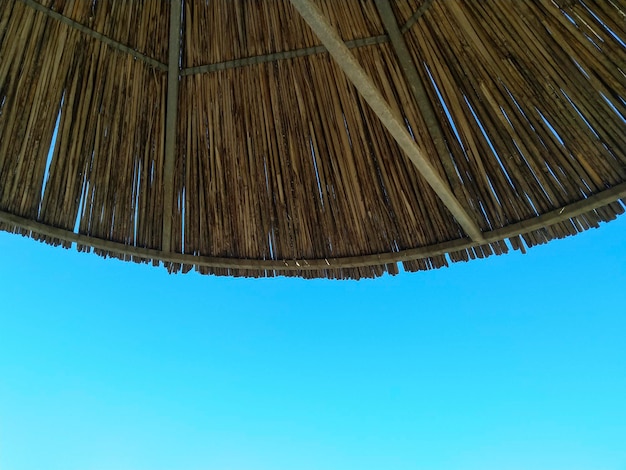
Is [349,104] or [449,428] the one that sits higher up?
[349,104]

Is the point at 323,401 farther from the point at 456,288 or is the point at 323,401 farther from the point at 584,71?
the point at 584,71

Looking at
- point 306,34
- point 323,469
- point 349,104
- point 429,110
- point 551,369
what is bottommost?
point 323,469

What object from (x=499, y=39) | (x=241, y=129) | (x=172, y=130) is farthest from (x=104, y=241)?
(x=499, y=39)

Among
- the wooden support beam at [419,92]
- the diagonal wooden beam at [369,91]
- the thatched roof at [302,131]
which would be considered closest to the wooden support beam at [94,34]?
the thatched roof at [302,131]

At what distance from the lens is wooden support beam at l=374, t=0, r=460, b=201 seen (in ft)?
14.3

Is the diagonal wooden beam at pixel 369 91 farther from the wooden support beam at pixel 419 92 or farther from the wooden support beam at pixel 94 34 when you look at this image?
the wooden support beam at pixel 94 34

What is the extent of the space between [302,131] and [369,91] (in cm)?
166

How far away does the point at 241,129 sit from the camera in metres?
4.80

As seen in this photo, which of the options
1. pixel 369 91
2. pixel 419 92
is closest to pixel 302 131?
pixel 419 92

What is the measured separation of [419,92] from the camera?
173 inches

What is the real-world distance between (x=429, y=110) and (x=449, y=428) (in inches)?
176

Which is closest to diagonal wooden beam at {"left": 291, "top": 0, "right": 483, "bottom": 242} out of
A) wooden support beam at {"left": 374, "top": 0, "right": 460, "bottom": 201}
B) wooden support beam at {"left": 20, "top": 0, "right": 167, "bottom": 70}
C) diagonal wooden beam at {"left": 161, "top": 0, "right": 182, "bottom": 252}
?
wooden support beam at {"left": 374, "top": 0, "right": 460, "bottom": 201}

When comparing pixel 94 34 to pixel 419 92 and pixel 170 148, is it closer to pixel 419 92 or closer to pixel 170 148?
pixel 170 148

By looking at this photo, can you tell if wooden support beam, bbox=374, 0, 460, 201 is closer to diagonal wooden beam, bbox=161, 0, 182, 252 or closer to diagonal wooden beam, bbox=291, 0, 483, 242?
diagonal wooden beam, bbox=291, 0, 483, 242
